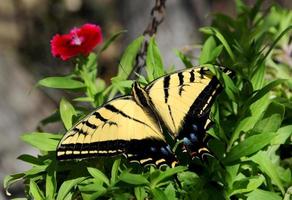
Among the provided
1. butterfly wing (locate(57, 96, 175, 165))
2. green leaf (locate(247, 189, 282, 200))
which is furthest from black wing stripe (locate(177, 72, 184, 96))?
green leaf (locate(247, 189, 282, 200))

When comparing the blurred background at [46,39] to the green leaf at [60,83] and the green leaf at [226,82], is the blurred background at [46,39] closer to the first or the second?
the green leaf at [60,83]

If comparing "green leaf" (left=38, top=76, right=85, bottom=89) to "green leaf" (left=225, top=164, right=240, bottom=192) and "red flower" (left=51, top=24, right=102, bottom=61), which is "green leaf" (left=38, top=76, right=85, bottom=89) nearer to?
"red flower" (left=51, top=24, right=102, bottom=61)

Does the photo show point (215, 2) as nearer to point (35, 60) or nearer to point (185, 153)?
point (35, 60)

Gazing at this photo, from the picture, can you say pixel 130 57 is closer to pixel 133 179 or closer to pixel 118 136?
pixel 118 136

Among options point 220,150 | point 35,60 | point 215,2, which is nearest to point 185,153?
point 220,150

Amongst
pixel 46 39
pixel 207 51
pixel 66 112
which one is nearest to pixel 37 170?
pixel 66 112

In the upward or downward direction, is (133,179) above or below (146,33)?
below

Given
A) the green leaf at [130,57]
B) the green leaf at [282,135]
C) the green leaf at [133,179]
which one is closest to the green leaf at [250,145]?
the green leaf at [282,135]
